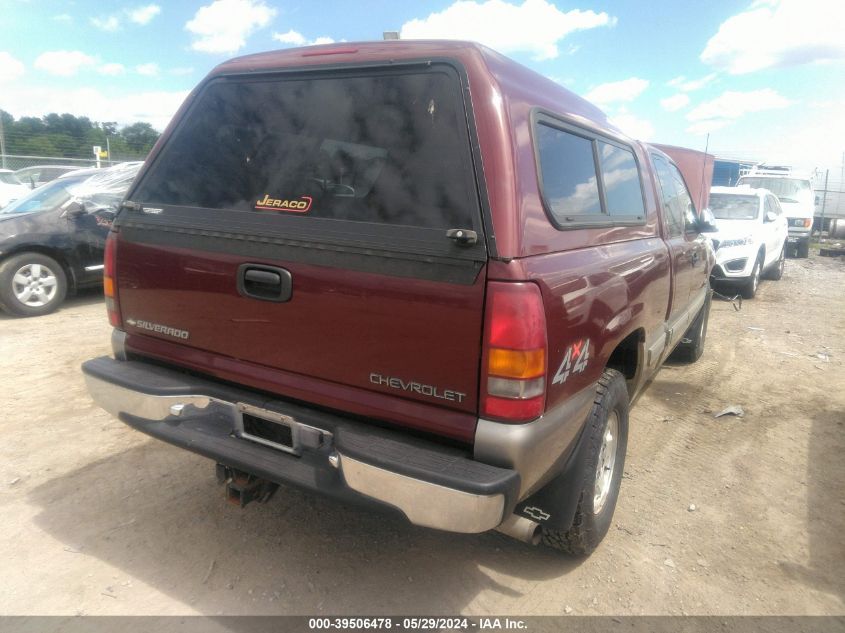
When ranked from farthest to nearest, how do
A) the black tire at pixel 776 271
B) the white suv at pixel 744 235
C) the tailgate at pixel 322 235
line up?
the black tire at pixel 776 271
the white suv at pixel 744 235
the tailgate at pixel 322 235

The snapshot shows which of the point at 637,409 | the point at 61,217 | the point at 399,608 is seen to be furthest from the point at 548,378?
the point at 61,217

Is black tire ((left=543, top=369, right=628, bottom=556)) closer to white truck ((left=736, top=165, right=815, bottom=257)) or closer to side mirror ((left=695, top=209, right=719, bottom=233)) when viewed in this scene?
side mirror ((left=695, top=209, right=719, bottom=233))

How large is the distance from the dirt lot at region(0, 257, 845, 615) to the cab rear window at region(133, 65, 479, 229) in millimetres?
1145

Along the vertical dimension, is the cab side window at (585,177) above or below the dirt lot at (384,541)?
above

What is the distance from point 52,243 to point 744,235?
928cm

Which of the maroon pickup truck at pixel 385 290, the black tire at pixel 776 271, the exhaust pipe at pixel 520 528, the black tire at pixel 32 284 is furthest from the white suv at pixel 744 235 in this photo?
the black tire at pixel 32 284

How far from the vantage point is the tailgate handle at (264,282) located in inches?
89.1

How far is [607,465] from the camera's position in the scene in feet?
9.86

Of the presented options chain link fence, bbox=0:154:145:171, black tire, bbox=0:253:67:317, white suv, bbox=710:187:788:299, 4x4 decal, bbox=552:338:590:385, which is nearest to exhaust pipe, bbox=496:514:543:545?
4x4 decal, bbox=552:338:590:385

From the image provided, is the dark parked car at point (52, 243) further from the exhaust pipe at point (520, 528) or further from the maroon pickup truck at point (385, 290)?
the exhaust pipe at point (520, 528)

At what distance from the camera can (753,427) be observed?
4.45 m

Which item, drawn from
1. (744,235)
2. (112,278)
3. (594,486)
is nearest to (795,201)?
(744,235)

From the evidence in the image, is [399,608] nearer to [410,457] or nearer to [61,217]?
[410,457]

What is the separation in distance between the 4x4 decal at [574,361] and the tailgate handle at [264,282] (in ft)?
3.40
